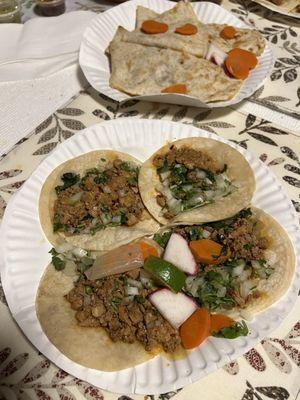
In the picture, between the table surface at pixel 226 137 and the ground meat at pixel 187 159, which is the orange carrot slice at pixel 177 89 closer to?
the table surface at pixel 226 137

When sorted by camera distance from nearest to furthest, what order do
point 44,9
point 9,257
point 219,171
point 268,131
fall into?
point 9,257, point 219,171, point 268,131, point 44,9

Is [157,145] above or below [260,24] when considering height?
below

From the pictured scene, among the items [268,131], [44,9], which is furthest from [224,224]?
[44,9]

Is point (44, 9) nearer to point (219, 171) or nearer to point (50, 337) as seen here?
point (219, 171)

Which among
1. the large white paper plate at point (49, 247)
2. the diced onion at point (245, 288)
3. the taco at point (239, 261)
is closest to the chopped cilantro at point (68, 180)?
the large white paper plate at point (49, 247)

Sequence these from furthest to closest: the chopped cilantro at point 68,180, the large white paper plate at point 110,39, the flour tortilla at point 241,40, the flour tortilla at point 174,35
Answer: the flour tortilla at point 241,40
the flour tortilla at point 174,35
the large white paper plate at point 110,39
the chopped cilantro at point 68,180

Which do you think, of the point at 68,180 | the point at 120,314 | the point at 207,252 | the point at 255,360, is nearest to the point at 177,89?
the point at 68,180

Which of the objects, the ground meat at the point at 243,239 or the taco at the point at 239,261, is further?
the ground meat at the point at 243,239
